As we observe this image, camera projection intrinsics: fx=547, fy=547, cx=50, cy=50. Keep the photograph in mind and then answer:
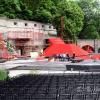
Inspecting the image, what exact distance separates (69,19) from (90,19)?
1234 cm

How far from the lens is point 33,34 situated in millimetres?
79250

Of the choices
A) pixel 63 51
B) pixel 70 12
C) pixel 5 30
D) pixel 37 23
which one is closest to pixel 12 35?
pixel 5 30

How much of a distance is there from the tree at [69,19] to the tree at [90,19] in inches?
247

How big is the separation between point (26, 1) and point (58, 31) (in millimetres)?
65335

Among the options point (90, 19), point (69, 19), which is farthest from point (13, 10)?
point (90, 19)

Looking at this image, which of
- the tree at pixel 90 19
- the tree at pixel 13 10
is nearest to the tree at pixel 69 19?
the tree at pixel 90 19

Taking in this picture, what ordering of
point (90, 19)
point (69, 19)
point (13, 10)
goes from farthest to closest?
point (90, 19), point (69, 19), point (13, 10)

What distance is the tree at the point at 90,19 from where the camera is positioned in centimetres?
10256

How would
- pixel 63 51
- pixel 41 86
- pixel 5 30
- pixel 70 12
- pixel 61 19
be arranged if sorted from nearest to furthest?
1. pixel 41 86
2. pixel 63 51
3. pixel 5 30
4. pixel 61 19
5. pixel 70 12

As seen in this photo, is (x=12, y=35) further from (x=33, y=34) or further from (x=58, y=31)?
(x=58, y=31)

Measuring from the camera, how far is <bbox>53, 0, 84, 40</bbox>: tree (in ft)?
296

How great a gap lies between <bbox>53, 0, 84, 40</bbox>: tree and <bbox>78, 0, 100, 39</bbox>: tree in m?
6.27

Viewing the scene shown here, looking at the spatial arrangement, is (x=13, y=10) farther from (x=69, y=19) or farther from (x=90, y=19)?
(x=90, y=19)

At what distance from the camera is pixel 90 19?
105000mm
